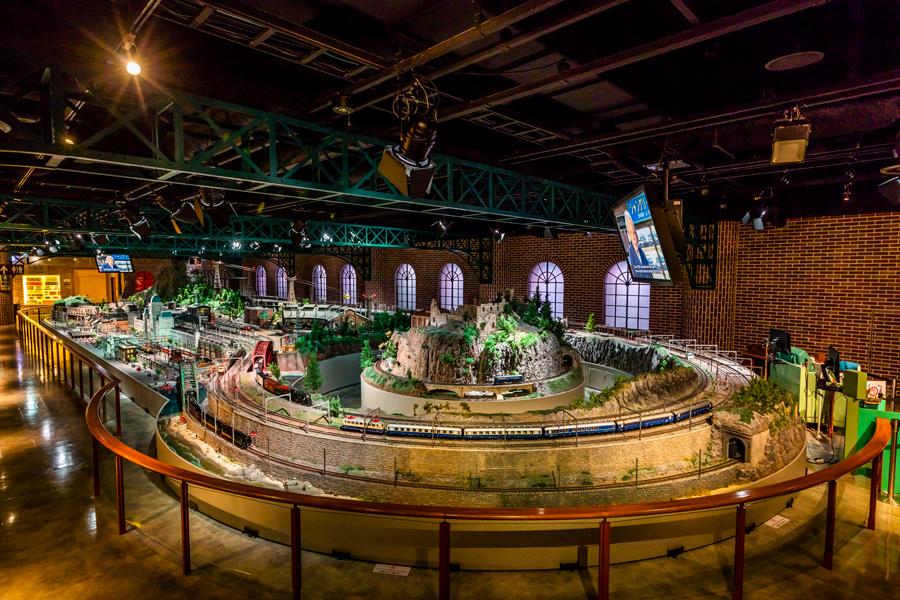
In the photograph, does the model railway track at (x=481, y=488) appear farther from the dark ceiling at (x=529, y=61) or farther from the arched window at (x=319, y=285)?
the arched window at (x=319, y=285)

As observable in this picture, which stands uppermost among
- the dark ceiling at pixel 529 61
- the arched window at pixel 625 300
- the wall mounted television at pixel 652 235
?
the dark ceiling at pixel 529 61

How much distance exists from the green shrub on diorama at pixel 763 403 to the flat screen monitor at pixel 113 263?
2444 cm

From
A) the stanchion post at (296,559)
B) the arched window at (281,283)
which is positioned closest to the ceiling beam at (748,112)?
the stanchion post at (296,559)

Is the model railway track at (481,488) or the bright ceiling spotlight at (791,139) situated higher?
the bright ceiling spotlight at (791,139)

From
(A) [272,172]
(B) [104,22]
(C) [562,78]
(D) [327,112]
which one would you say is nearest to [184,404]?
(A) [272,172]

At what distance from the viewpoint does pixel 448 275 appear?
2108 cm

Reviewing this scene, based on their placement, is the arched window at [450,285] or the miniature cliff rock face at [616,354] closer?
the miniature cliff rock face at [616,354]

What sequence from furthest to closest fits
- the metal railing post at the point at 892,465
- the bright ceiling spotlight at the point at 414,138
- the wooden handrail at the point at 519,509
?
the metal railing post at the point at 892,465 < the bright ceiling spotlight at the point at 414,138 < the wooden handrail at the point at 519,509

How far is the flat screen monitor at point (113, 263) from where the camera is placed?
72.7 ft

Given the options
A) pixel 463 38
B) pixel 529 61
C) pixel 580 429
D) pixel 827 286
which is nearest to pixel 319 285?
pixel 827 286

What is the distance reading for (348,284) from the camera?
26.4 m

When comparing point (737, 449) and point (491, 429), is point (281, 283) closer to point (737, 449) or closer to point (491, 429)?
point (491, 429)

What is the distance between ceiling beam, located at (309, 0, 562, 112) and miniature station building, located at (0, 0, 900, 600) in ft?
0.07

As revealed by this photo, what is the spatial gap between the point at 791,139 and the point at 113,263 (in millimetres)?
25891
